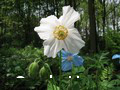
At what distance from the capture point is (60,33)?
798mm

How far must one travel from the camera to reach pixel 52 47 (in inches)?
30.8

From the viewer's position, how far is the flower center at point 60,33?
789 mm

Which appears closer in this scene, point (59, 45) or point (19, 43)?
point (59, 45)

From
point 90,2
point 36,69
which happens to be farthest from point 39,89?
point 90,2

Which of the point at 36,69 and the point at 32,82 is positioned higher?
the point at 36,69

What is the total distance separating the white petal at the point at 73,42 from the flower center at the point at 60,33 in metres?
0.01

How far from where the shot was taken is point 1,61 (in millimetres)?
4273

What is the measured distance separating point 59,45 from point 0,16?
16213mm

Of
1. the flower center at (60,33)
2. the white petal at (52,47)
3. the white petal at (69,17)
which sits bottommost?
the white petal at (52,47)

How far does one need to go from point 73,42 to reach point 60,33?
5 cm

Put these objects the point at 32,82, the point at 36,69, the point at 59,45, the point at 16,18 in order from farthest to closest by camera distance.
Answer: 1. the point at 16,18
2. the point at 32,82
3. the point at 36,69
4. the point at 59,45

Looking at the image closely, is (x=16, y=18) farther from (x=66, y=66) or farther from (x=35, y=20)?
(x=66, y=66)

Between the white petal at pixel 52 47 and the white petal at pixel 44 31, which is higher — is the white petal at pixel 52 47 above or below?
below

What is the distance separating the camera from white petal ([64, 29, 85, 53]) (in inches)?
Answer: 30.1
